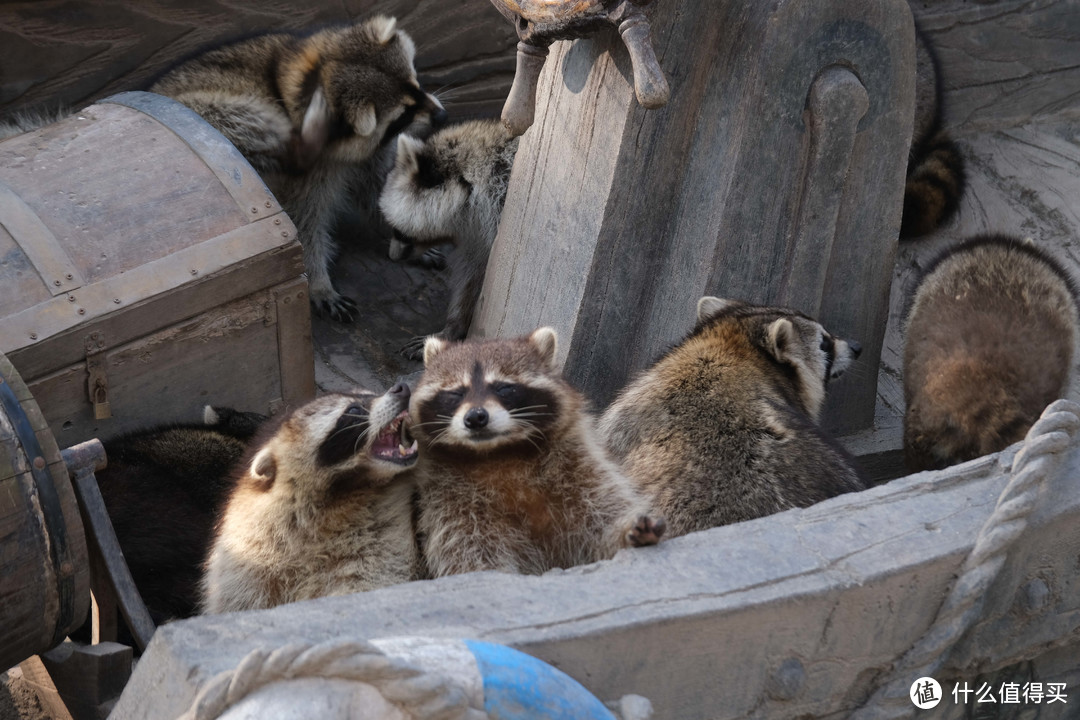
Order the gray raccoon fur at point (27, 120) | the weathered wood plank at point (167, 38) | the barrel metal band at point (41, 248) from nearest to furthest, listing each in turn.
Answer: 1. the barrel metal band at point (41, 248)
2. the gray raccoon fur at point (27, 120)
3. the weathered wood plank at point (167, 38)

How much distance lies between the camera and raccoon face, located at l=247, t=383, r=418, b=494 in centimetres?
243

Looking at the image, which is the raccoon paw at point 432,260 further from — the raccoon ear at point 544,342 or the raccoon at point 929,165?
the raccoon ear at point 544,342

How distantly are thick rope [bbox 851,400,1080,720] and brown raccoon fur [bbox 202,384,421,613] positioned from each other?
3.36 ft

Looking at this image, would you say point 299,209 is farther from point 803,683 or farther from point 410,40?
point 803,683

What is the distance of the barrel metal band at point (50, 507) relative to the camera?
2248mm

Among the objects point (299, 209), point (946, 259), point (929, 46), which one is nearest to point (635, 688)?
point (946, 259)

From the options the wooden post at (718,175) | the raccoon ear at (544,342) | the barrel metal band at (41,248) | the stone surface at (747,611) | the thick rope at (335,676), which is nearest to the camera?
the thick rope at (335,676)

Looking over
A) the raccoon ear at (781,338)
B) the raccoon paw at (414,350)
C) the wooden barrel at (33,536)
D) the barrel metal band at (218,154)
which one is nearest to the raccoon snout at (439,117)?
the raccoon paw at (414,350)

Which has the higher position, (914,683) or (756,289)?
(756,289)

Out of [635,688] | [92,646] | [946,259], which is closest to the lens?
[635,688]

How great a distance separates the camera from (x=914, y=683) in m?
2.23

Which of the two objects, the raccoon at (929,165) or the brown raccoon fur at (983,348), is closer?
the brown raccoon fur at (983,348)

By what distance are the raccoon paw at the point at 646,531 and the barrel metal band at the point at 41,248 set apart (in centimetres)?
170

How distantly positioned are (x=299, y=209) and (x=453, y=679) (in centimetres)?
337
